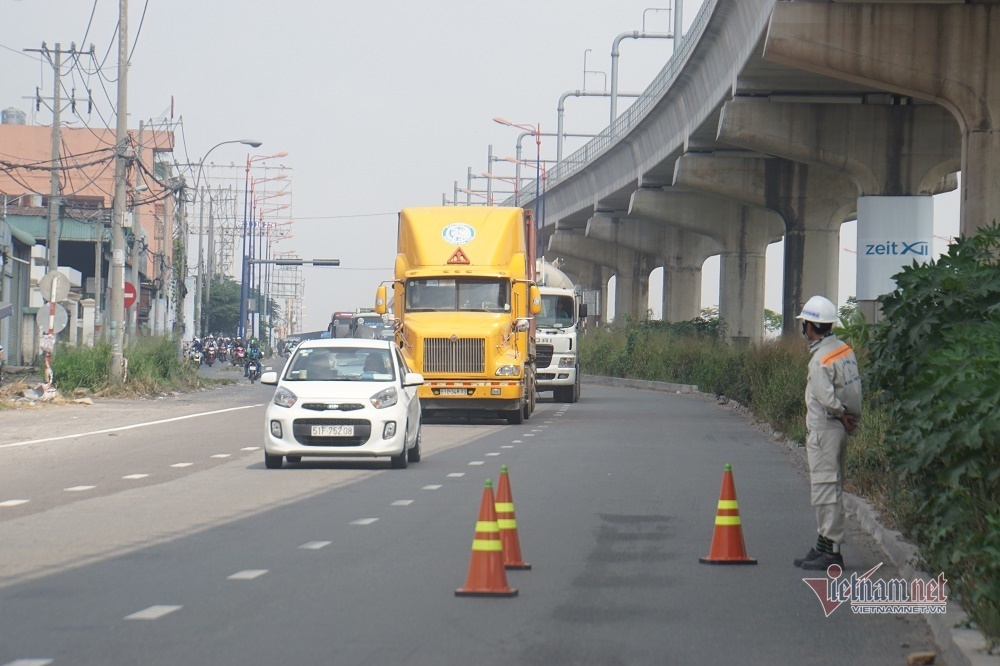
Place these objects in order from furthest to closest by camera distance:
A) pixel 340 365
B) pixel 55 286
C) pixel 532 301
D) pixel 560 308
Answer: pixel 560 308, pixel 55 286, pixel 532 301, pixel 340 365

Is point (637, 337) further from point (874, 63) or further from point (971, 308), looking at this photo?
point (971, 308)

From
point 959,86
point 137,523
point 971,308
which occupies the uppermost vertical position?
point 959,86

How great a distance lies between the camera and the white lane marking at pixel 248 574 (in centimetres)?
979

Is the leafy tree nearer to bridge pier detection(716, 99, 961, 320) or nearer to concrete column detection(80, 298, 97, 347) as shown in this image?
bridge pier detection(716, 99, 961, 320)

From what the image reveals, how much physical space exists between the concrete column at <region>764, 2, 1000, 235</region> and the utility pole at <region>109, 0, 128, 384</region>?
692 inches

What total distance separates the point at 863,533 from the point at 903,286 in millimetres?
2640

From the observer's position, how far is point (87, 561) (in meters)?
10.5

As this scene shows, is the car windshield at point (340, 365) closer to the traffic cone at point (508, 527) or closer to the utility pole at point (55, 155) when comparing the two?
the traffic cone at point (508, 527)


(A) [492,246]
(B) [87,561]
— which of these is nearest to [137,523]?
(B) [87,561]

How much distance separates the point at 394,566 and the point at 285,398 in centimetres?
832

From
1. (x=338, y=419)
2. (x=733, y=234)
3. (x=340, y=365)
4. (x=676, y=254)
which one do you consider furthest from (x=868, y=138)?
(x=676, y=254)

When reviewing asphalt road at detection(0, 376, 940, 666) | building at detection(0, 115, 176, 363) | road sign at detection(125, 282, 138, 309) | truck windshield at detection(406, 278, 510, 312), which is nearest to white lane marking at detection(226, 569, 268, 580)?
asphalt road at detection(0, 376, 940, 666)

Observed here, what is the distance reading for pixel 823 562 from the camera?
34.4 ft

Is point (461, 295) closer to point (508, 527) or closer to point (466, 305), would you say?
point (466, 305)
